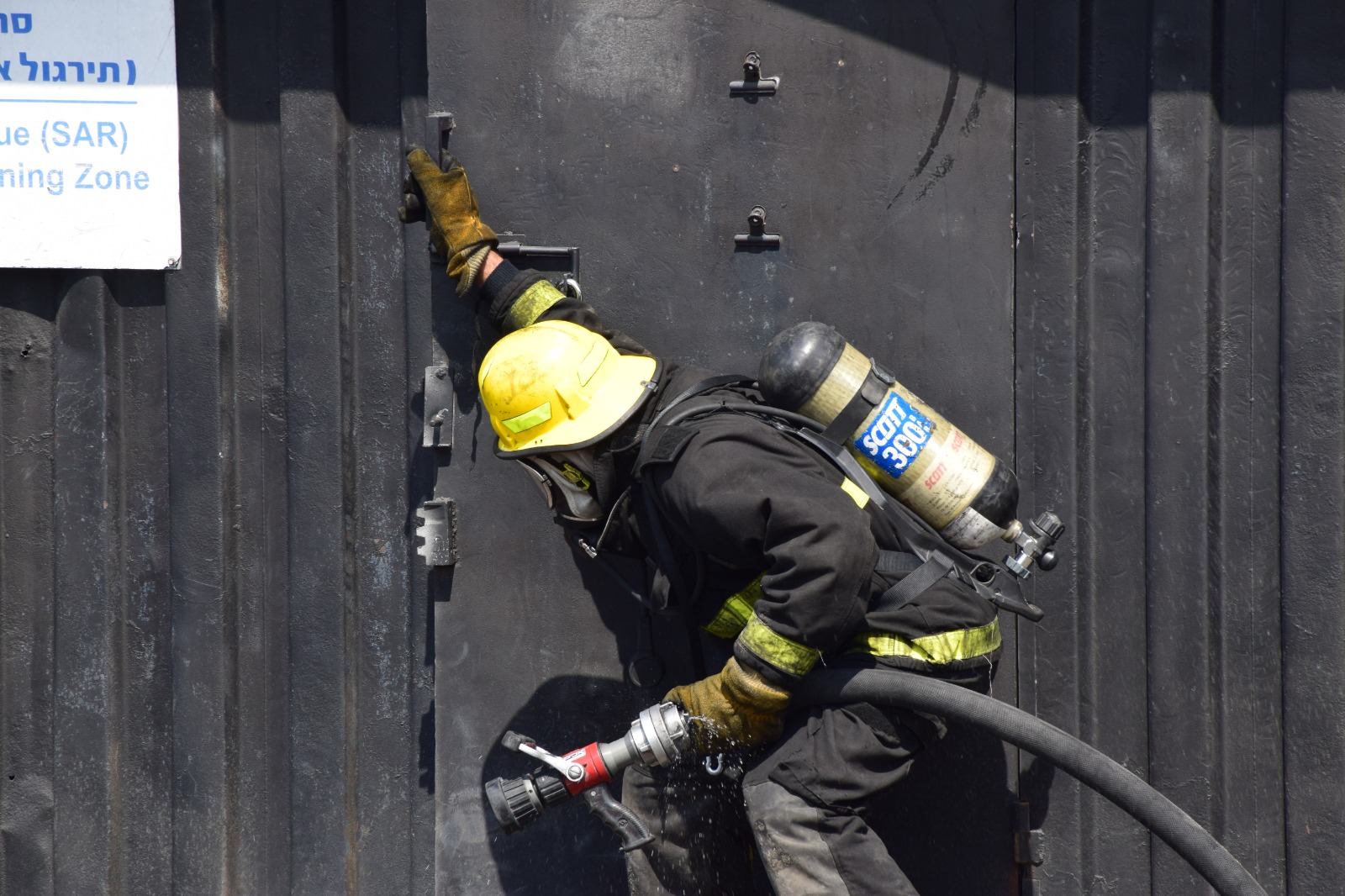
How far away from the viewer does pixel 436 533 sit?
2791 millimetres

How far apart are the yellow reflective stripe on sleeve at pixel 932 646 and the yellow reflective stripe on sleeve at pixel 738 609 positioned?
0.27 metres

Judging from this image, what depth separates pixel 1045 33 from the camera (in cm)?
278

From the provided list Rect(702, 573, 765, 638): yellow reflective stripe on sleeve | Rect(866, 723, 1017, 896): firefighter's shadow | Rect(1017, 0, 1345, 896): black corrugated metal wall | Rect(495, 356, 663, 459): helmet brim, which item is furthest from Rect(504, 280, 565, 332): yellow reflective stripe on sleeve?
Rect(866, 723, 1017, 896): firefighter's shadow

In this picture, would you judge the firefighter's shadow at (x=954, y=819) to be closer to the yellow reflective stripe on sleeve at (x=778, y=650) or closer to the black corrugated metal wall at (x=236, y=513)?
the yellow reflective stripe on sleeve at (x=778, y=650)

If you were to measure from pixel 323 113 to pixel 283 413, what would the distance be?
32.3 inches

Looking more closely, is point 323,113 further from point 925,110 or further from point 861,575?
point 861,575

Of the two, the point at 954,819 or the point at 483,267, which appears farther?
the point at 954,819

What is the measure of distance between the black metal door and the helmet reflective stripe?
Result: 1.09ft

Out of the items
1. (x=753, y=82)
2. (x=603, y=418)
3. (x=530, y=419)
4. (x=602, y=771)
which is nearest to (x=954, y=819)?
(x=602, y=771)

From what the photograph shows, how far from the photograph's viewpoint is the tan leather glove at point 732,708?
2402mm

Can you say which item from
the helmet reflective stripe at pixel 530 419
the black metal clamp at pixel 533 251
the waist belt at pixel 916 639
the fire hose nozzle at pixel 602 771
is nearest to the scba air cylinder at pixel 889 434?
the waist belt at pixel 916 639

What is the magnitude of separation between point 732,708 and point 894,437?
729 millimetres

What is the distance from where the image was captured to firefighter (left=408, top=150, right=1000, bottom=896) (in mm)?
2312

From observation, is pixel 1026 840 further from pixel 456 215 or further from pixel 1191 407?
pixel 456 215
